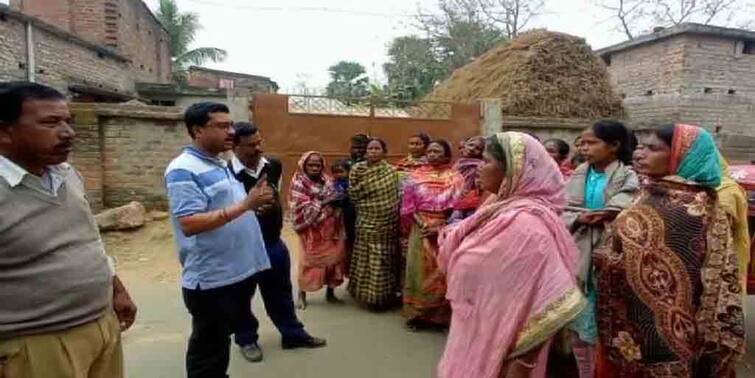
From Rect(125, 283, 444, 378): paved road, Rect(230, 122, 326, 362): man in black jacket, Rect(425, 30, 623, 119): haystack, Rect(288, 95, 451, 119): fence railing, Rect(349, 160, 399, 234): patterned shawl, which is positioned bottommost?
Rect(125, 283, 444, 378): paved road

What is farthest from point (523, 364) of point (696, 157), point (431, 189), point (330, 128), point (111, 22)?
point (111, 22)

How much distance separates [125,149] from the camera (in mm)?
7648

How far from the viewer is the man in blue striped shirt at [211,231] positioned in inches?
93.3

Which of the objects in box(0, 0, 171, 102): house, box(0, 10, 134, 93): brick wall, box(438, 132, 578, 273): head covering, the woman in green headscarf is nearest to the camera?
box(438, 132, 578, 273): head covering

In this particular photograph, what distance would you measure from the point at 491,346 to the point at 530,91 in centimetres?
894

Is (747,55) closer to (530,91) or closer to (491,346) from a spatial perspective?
(530,91)

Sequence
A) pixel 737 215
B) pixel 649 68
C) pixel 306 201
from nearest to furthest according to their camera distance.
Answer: pixel 737 215 → pixel 306 201 → pixel 649 68

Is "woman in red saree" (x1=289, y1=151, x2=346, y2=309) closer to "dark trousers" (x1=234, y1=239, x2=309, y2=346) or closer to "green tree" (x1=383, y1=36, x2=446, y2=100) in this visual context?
"dark trousers" (x1=234, y1=239, x2=309, y2=346)

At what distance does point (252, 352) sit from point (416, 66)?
71.7ft

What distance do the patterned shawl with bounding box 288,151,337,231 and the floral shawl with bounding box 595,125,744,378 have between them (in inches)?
120

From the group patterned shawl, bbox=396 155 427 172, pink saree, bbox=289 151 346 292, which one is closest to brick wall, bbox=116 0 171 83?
pink saree, bbox=289 151 346 292

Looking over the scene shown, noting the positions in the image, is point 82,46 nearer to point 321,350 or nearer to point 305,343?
point 305,343

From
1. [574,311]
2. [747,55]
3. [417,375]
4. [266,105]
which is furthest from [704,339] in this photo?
[747,55]

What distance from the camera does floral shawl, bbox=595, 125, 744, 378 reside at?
1.98m
